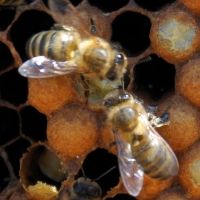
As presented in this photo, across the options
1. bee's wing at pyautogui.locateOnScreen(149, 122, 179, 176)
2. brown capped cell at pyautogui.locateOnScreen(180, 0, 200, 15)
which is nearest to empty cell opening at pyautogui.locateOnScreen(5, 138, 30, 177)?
bee's wing at pyautogui.locateOnScreen(149, 122, 179, 176)

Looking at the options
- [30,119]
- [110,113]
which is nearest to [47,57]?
[110,113]

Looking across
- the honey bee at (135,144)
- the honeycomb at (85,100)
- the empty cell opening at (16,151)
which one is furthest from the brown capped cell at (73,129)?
the empty cell opening at (16,151)

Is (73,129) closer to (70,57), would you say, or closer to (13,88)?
(70,57)

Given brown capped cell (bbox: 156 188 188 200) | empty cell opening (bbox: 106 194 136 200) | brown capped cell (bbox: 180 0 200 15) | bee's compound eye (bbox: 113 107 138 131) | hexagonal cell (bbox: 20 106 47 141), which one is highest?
brown capped cell (bbox: 180 0 200 15)

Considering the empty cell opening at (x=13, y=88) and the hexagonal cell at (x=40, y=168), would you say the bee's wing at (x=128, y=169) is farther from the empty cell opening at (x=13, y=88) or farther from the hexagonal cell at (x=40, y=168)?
the empty cell opening at (x=13, y=88)

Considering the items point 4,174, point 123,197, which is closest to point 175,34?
point 123,197

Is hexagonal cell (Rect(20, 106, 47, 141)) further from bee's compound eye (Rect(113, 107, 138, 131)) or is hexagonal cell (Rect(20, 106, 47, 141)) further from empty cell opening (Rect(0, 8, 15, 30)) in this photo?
bee's compound eye (Rect(113, 107, 138, 131))
